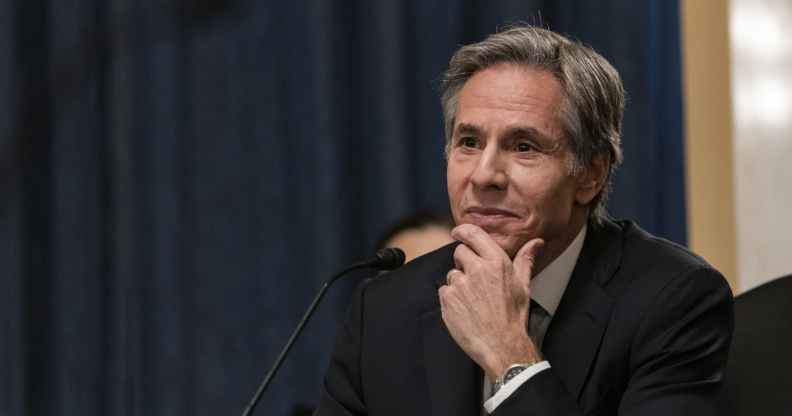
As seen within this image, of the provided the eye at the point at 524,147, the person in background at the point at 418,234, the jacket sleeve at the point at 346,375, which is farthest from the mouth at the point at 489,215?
the person in background at the point at 418,234

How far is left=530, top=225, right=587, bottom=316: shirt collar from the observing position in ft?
6.59

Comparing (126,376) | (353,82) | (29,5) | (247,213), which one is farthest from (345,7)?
(126,376)

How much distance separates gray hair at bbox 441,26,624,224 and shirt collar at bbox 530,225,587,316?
0.17 metres

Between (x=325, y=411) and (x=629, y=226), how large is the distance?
2.16 feet

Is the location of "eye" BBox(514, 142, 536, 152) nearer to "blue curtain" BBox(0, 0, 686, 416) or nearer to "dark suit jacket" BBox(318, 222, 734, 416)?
"dark suit jacket" BBox(318, 222, 734, 416)

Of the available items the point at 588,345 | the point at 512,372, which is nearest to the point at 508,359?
the point at 512,372

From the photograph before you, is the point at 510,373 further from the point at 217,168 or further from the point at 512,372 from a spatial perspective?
the point at 217,168

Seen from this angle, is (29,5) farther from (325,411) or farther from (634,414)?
(634,414)

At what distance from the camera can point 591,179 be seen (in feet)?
6.64

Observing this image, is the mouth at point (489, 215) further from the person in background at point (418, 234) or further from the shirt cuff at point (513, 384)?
the person in background at point (418, 234)

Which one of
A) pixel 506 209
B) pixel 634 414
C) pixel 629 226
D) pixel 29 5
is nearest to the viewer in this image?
pixel 634 414

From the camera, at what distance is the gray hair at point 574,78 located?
194 cm

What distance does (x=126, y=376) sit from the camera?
3.50 m

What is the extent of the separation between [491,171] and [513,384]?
36cm
